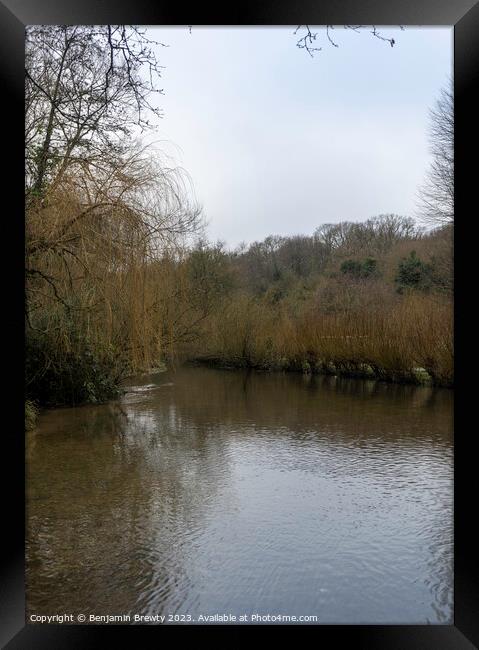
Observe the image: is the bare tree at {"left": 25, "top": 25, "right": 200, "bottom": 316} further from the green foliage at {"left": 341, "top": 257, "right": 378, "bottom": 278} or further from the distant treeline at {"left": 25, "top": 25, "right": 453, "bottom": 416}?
the green foliage at {"left": 341, "top": 257, "right": 378, "bottom": 278}

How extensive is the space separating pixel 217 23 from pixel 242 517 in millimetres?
2838

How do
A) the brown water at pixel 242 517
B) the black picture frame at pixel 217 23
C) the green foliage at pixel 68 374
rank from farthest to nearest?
the green foliage at pixel 68 374, the brown water at pixel 242 517, the black picture frame at pixel 217 23

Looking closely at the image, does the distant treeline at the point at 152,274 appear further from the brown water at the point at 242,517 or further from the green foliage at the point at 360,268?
the brown water at the point at 242,517

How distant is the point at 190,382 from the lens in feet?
40.3

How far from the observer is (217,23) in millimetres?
2014

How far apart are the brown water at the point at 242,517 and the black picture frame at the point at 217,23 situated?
0.58m

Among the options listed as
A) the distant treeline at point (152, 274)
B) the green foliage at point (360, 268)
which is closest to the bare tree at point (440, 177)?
the distant treeline at point (152, 274)

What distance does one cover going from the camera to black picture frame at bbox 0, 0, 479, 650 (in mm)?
1955

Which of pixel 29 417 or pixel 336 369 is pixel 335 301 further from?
pixel 29 417

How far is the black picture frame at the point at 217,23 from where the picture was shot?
6.41 ft

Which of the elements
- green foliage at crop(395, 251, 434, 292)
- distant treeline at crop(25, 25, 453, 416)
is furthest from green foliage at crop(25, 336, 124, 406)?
green foliage at crop(395, 251, 434, 292)

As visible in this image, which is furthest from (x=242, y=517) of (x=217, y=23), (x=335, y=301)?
(x=335, y=301)

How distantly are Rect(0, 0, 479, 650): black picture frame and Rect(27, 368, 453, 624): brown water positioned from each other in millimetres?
577
